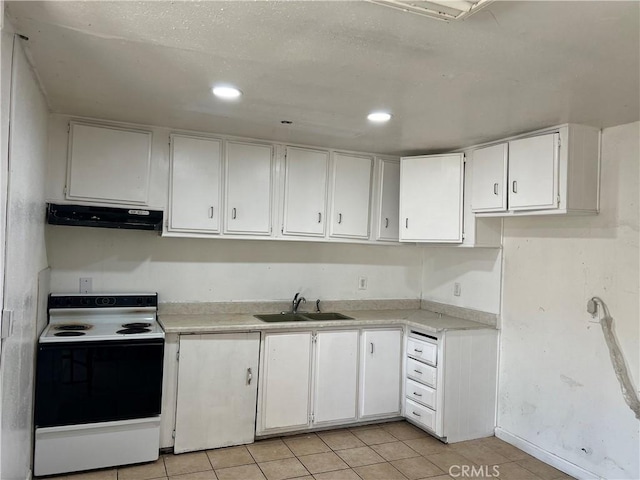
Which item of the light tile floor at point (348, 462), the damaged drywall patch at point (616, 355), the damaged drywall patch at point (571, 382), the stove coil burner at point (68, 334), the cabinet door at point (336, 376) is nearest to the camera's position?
the damaged drywall patch at point (616, 355)

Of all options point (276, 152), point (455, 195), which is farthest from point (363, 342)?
point (276, 152)

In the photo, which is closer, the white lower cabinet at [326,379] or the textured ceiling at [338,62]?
the textured ceiling at [338,62]

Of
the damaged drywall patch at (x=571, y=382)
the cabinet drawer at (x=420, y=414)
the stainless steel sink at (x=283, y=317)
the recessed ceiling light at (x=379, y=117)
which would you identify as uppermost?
the recessed ceiling light at (x=379, y=117)

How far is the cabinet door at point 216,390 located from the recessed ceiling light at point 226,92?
1.60 m

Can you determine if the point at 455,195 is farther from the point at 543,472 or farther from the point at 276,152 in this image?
the point at 543,472

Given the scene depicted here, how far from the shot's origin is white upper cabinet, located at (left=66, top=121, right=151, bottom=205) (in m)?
3.06

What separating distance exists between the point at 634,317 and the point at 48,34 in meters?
3.29

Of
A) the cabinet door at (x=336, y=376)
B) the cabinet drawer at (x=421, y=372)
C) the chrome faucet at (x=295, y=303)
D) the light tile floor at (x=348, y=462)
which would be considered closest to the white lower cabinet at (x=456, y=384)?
the cabinet drawer at (x=421, y=372)

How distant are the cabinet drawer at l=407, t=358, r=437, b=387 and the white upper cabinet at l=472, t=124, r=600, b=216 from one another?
4.31ft

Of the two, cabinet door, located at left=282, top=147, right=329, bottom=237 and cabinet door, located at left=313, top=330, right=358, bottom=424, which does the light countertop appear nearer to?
cabinet door, located at left=313, top=330, right=358, bottom=424

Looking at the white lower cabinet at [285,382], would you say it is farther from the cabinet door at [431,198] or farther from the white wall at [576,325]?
the white wall at [576,325]

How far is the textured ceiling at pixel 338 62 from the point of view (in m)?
1.59

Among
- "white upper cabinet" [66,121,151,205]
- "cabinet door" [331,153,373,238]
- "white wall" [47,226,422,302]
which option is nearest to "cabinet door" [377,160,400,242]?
"cabinet door" [331,153,373,238]

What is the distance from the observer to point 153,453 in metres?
2.93
